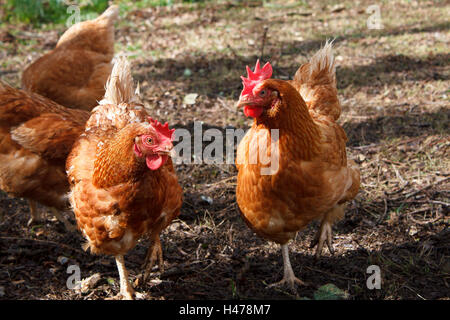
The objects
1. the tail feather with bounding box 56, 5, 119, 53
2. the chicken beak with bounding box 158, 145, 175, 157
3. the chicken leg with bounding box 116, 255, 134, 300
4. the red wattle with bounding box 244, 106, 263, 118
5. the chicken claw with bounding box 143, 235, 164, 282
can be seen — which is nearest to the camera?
the chicken beak with bounding box 158, 145, 175, 157

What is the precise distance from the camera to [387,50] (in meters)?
6.20

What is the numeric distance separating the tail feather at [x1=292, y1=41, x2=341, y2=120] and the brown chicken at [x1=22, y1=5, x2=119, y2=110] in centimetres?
222

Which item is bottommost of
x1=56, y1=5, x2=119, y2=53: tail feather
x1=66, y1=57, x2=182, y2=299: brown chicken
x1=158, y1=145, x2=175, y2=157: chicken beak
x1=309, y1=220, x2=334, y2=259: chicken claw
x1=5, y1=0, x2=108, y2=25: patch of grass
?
x1=309, y1=220, x2=334, y2=259: chicken claw

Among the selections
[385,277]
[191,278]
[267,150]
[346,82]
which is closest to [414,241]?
[385,277]

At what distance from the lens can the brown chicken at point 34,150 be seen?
3.26 meters

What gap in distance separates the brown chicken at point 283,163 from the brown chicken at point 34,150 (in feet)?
4.75

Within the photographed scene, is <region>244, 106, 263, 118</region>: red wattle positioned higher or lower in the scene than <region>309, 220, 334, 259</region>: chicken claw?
higher

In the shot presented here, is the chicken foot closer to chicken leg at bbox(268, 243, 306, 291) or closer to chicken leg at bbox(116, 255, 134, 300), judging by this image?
chicken leg at bbox(116, 255, 134, 300)

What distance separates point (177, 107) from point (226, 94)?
66cm

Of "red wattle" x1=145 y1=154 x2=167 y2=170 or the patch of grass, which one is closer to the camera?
"red wattle" x1=145 y1=154 x2=167 y2=170

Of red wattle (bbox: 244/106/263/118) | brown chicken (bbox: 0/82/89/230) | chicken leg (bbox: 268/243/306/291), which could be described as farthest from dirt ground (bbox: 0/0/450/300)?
red wattle (bbox: 244/106/263/118)

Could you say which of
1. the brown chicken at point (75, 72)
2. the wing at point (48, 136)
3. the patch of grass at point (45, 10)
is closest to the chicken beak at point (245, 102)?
the wing at point (48, 136)

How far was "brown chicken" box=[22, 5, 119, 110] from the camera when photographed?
169 inches

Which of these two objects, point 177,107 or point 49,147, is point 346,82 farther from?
point 49,147
